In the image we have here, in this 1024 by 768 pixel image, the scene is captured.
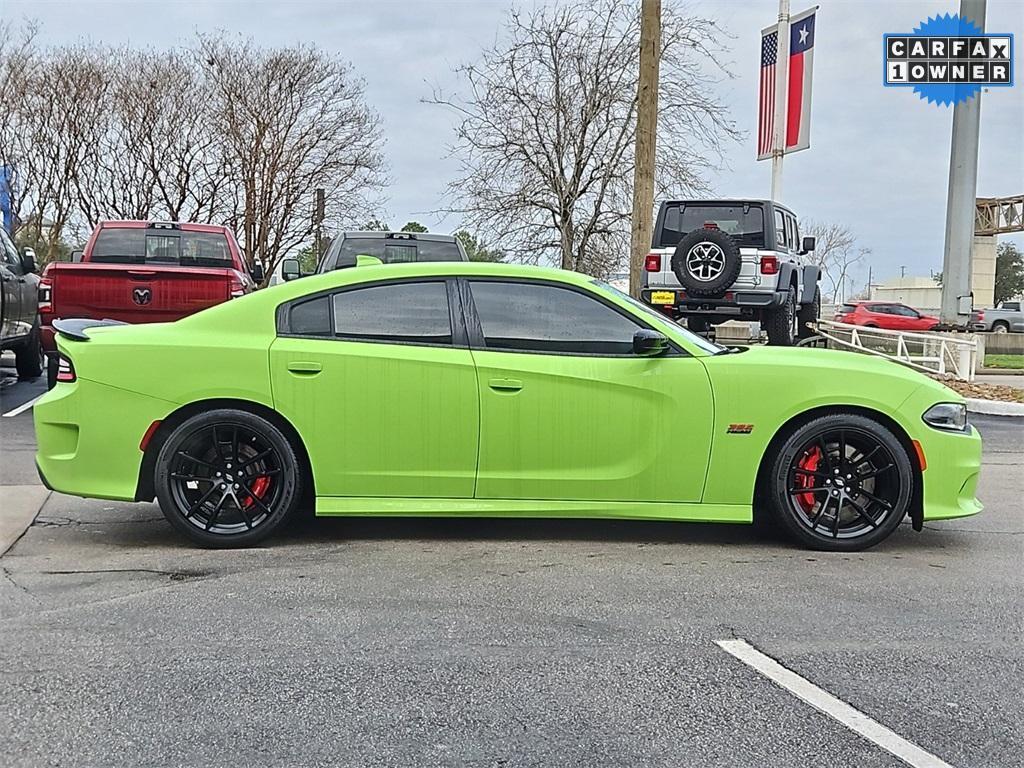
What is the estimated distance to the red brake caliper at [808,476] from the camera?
19.2 feet

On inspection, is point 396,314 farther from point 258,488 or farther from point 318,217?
point 318,217

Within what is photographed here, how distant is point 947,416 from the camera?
5906mm

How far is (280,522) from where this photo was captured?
5691 millimetres

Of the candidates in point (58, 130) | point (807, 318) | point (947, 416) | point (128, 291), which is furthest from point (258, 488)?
point (58, 130)

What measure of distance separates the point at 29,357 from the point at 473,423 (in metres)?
9.51

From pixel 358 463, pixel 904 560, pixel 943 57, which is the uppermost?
pixel 943 57

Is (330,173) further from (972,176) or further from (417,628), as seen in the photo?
(417,628)

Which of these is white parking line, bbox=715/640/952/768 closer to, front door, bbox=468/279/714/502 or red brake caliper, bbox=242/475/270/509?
front door, bbox=468/279/714/502

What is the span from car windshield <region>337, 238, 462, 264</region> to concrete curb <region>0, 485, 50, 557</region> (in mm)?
6191

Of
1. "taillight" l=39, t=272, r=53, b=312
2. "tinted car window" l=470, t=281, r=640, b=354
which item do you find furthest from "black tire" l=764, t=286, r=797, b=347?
"tinted car window" l=470, t=281, r=640, b=354

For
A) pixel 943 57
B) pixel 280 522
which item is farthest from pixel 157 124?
pixel 280 522

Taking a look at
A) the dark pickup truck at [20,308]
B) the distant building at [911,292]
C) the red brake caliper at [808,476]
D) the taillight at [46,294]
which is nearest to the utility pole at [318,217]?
the dark pickup truck at [20,308]

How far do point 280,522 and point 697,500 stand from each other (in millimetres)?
2116

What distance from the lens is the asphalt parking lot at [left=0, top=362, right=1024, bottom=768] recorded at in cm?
343
